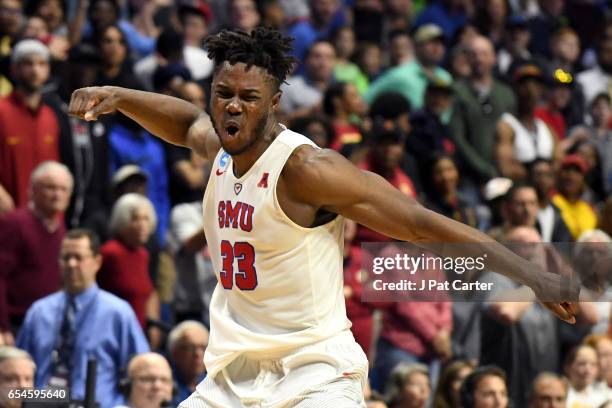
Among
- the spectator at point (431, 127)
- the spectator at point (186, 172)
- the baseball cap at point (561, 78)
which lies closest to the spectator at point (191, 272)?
the spectator at point (186, 172)

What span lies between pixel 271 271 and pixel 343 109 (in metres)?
6.58

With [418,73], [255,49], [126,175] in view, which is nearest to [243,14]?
[418,73]

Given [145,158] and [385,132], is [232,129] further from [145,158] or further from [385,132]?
[385,132]

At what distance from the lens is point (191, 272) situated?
10.4 meters

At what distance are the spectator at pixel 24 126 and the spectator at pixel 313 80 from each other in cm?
284

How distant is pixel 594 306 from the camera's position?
10477 millimetres

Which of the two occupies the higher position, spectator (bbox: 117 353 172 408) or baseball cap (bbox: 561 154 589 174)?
baseball cap (bbox: 561 154 589 174)

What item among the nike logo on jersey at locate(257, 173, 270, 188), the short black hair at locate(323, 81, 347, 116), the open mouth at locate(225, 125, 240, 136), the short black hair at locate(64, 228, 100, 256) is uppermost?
the short black hair at locate(323, 81, 347, 116)

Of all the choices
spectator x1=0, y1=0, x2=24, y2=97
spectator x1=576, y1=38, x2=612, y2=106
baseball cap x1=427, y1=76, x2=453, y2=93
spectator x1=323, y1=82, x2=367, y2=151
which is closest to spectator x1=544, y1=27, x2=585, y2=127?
spectator x1=576, y1=38, x2=612, y2=106

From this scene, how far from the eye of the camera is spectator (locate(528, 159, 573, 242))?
37.3 ft

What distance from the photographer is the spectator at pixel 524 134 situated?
12734 mm

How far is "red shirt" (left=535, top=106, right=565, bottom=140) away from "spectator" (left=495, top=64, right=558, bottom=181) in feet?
0.89

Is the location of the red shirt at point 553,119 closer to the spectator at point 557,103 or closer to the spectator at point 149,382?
the spectator at point 557,103

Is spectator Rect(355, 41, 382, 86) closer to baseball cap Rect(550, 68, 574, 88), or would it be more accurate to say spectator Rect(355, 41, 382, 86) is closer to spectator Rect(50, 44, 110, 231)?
baseball cap Rect(550, 68, 574, 88)
